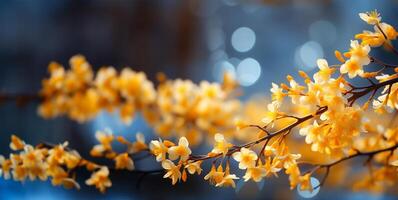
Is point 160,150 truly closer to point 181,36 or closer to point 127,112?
point 127,112

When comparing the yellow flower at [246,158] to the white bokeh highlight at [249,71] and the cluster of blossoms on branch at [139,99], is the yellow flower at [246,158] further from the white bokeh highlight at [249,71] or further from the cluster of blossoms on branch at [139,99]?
the white bokeh highlight at [249,71]

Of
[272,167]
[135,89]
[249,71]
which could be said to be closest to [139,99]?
[135,89]

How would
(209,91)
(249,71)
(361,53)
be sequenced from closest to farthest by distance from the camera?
(361,53)
(209,91)
(249,71)

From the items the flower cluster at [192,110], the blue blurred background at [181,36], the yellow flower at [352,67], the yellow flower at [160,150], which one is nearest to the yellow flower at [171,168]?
the yellow flower at [160,150]

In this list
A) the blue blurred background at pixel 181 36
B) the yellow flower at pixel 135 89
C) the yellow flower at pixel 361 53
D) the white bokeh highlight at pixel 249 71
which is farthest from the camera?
Result: the white bokeh highlight at pixel 249 71

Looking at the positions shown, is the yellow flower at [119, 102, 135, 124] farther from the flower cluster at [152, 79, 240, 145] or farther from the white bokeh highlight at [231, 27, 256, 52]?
the white bokeh highlight at [231, 27, 256, 52]

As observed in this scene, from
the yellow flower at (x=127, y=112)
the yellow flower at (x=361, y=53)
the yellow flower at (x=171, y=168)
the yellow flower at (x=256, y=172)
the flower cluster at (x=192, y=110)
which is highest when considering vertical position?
the yellow flower at (x=127, y=112)

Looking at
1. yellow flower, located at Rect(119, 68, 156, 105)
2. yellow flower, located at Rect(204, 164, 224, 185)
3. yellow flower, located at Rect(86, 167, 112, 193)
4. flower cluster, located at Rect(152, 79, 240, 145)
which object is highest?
yellow flower, located at Rect(119, 68, 156, 105)

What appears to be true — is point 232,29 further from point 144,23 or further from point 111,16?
point 111,16

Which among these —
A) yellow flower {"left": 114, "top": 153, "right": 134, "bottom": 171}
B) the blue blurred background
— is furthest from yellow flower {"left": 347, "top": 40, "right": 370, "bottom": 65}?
the blue blurred background
